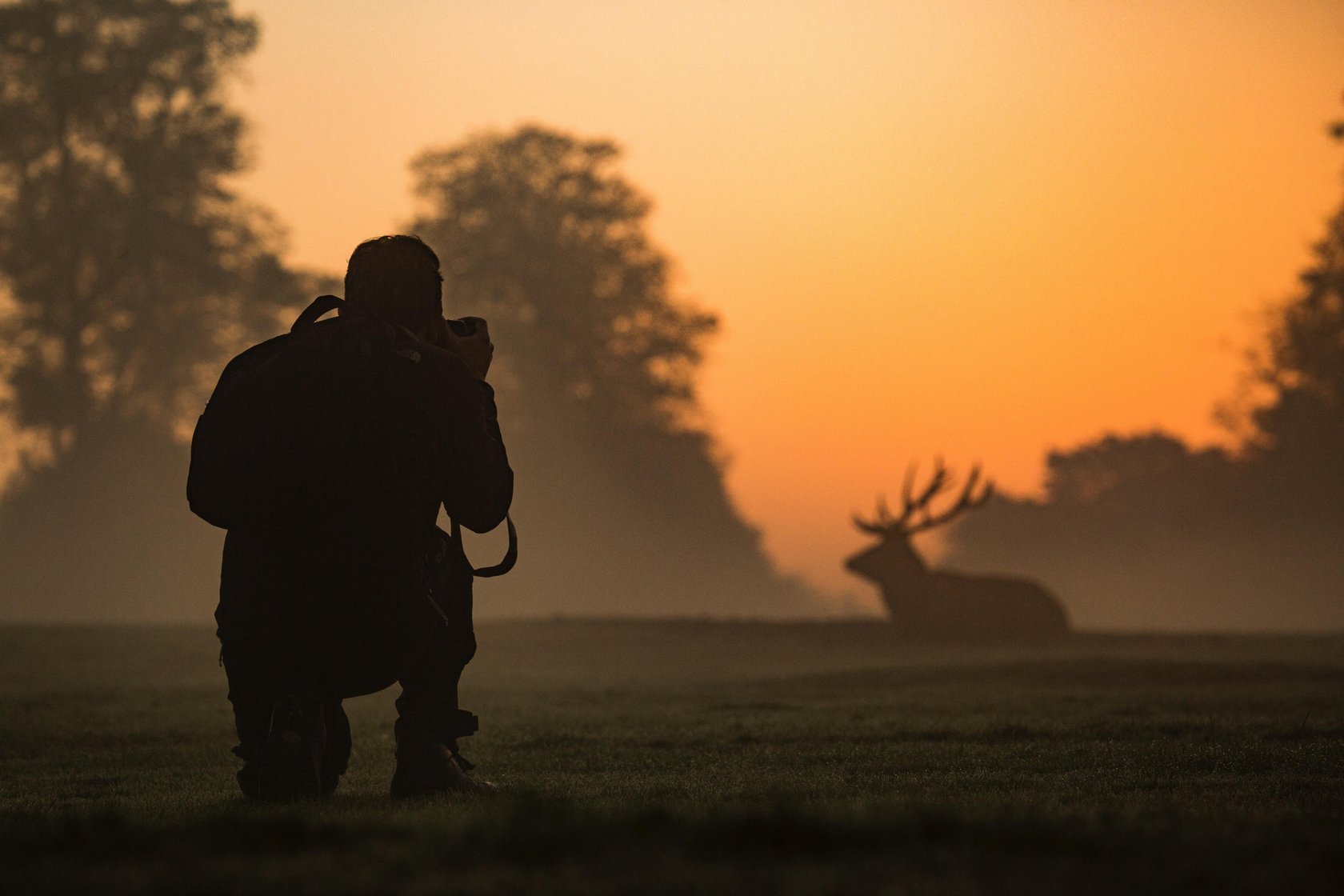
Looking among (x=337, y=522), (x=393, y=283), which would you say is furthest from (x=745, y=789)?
(x=393, y=283)

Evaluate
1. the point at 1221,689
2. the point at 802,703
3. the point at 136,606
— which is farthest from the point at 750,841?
the point at 136,606

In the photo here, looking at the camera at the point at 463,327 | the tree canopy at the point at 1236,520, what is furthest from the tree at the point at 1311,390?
the camera at the point at 463,327

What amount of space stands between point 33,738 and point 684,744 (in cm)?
352

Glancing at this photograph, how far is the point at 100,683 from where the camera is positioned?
13383mm

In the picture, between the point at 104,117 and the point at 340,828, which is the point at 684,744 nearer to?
the point at 340,828

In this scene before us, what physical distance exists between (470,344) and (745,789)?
1672 mm

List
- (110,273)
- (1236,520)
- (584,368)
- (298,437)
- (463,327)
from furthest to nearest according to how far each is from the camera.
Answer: (584,368) → (1236,520) → (110,273) → (463,327) → (298,437)

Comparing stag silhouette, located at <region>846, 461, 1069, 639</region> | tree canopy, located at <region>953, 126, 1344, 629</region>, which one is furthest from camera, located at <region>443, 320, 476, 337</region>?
tree canopy, located at <region>953, 126, 1344, 629</region>

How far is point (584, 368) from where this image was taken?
149 ft

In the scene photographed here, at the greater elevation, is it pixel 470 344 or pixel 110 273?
pixel 110 273

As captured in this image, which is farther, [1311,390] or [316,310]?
[1311,390]

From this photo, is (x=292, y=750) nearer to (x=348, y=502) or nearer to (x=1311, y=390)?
(x=348, y=502)

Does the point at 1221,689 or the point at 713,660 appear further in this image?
the point at 713,660

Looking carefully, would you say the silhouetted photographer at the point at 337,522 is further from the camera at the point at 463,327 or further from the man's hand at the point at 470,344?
the camera at the point at 463,327
